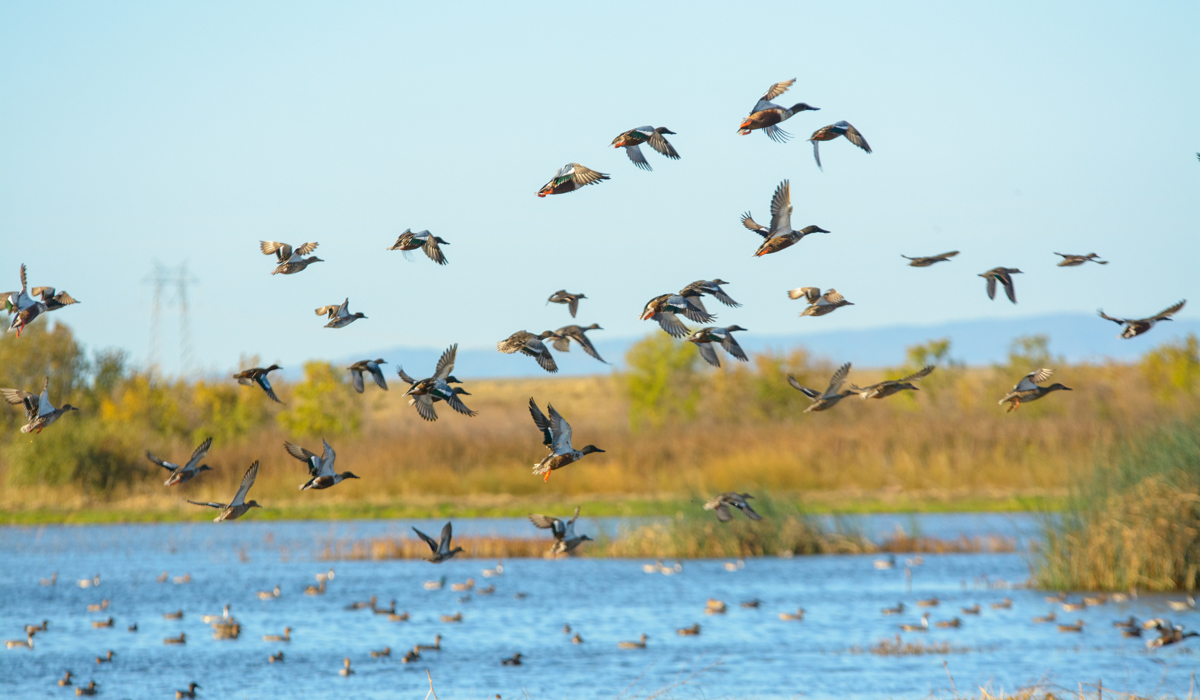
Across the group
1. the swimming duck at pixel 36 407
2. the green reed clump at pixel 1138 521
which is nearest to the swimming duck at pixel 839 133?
the swimming duck at pixel 36 407

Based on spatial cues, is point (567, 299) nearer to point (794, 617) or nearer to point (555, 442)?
point (555, 442)

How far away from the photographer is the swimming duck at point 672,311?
10.9m

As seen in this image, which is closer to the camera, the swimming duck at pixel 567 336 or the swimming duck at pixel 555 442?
the swimming duck at pixel 555 442

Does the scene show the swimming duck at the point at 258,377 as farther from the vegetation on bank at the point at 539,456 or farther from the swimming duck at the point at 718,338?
the vegetation on bank at the point at 539,456

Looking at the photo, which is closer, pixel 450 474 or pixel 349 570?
pixel 349 570

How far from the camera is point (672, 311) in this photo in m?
11.1

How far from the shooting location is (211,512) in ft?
170

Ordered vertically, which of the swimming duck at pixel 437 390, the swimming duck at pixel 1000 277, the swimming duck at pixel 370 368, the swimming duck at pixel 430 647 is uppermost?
the swimming duck at pixel 1000 277

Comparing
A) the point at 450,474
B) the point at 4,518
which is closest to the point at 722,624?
the point at 450,474

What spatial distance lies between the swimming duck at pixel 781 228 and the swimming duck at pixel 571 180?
1483mm

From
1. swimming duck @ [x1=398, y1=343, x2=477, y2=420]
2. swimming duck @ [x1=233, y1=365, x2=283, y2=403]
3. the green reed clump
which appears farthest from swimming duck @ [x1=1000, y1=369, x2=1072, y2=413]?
the green reed clump

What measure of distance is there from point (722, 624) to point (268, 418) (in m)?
45.4

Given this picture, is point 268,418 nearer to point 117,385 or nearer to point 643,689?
point 117,385

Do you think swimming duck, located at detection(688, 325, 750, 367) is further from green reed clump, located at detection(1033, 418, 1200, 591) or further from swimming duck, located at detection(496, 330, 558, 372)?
green reed clump, located at detection(1033, 418, 1200, 591)
